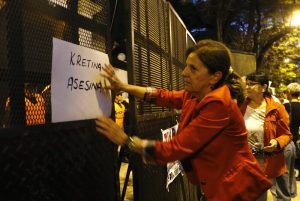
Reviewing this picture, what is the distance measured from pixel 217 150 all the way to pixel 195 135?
0.27m

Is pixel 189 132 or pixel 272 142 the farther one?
pixel 272 142

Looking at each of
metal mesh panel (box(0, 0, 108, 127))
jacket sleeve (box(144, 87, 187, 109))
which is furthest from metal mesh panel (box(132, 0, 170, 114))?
metal mesh panel (box(0, 0, 108, 127))

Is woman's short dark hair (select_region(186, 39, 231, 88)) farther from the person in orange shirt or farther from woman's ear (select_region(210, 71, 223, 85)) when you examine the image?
the person in orange shirt

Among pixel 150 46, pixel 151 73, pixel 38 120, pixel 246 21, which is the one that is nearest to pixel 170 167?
pixel 151 73

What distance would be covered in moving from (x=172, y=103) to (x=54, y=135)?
1.50m

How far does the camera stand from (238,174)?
261 centimetres

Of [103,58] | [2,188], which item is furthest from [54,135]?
[103,58]

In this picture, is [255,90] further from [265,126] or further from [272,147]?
[272,147]

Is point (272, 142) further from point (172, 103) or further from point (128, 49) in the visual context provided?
point (128, 49)

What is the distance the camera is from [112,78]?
2.60 meters

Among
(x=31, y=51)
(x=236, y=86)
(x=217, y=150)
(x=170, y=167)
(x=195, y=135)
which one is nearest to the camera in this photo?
(x=31, y=51)

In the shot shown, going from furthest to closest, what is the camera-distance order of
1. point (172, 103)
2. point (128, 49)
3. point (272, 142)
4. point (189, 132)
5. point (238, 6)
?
point (238, 6)
point (272, 142)
point (172, 103)
point (128, 49)
point (189, 132)

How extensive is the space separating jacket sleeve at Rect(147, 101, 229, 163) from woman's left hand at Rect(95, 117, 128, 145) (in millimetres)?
173

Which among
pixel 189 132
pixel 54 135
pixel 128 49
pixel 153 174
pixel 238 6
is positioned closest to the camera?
pixel 54 135
